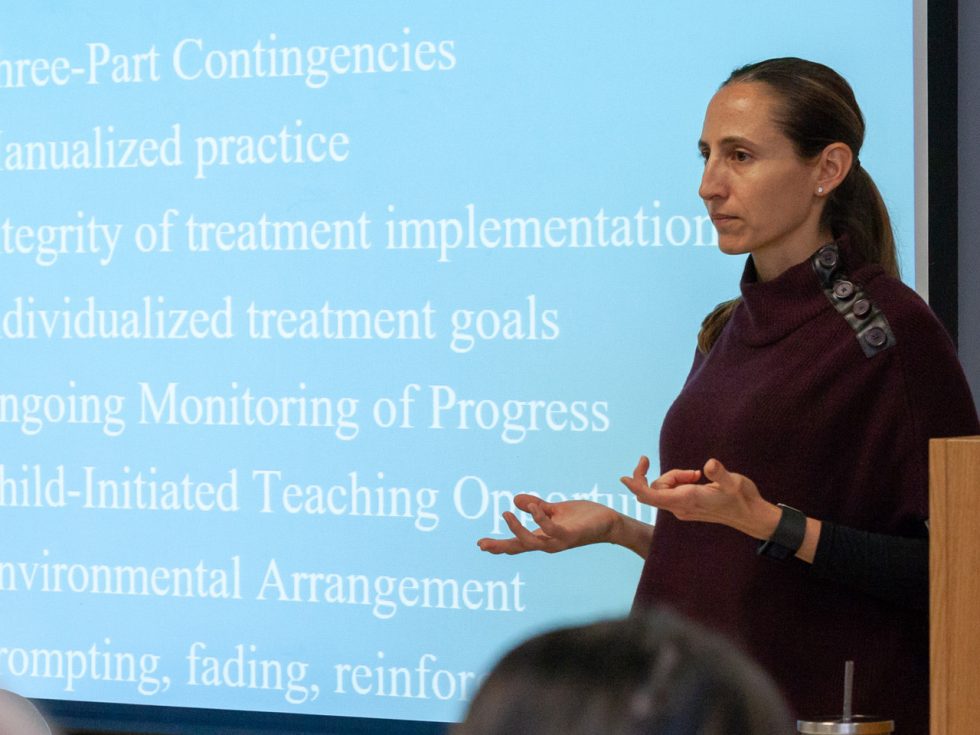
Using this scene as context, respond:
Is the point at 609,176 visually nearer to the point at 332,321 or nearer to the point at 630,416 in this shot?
the point at 630,416

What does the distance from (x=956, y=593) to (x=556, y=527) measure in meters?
0.69

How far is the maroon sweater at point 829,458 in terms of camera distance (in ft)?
→ 4.99

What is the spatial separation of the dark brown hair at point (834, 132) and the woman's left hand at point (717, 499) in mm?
398

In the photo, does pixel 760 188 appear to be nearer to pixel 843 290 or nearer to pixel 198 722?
pixel 843 290

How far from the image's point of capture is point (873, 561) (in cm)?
146

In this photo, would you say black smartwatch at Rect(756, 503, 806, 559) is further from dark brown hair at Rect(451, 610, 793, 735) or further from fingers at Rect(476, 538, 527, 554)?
dark brown hair at Rect(451, 610, 793, 735)

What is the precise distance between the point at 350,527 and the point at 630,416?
0.61 m

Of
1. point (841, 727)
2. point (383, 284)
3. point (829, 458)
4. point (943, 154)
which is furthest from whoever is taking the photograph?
point (383, 284)

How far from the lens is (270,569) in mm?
2711

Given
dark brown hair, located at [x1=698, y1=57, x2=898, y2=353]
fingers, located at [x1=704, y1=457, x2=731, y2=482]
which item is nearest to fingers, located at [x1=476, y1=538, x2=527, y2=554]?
fingers, located at [x1=704, y1=457, x2=731, y2=482]

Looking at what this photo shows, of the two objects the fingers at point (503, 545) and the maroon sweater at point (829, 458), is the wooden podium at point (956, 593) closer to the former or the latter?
the maroon sweater at point (829, 458)

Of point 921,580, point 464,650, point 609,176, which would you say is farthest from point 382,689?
point 921,580

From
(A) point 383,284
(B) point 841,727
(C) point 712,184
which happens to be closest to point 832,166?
(C) point 712,184

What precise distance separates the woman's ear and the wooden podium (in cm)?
58
